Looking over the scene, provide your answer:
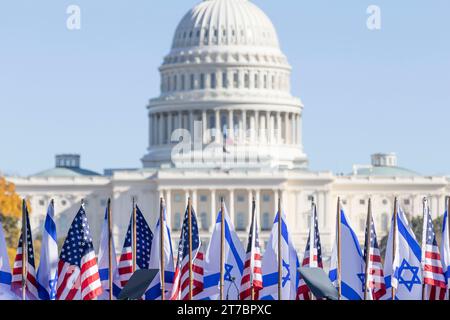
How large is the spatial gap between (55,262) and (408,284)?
12.1 m

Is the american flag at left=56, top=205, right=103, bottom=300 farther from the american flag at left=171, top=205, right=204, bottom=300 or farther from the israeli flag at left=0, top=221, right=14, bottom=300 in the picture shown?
the american flag at left=171, top=205, right=204, bottom=300

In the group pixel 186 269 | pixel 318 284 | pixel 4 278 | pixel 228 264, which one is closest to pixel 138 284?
pixel 318 284

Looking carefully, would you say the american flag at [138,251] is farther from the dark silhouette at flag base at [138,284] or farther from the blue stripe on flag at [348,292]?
the blue stripe on flag at [348,292]

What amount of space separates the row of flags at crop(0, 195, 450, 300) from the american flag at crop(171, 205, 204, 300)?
3 cm

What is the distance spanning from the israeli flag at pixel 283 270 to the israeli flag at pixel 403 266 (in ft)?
10.5

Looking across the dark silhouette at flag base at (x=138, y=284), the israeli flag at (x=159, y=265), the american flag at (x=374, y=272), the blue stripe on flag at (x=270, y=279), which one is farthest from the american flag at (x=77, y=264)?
the american flag at (x=374, y=272)

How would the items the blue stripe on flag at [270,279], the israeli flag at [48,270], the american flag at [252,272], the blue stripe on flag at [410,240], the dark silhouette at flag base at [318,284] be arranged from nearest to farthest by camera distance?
the dark silhouette at flag base at [318,284] < the israeli flag at [48,270] < the american flag at [252,272] < the blue stripe on flag at [270,279] < the blue stripe on flag at [410,240]

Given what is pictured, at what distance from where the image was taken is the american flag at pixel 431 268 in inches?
2763

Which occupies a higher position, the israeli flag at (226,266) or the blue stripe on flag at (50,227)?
the blue stripe on flag at (50,227)

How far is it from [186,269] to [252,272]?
251cm

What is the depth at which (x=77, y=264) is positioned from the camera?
67750mm

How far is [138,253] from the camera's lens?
71.9 m
